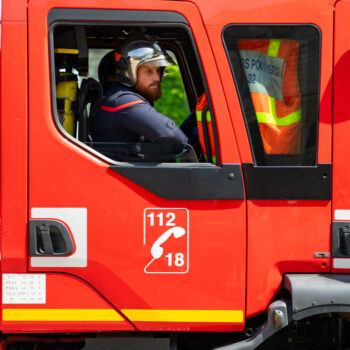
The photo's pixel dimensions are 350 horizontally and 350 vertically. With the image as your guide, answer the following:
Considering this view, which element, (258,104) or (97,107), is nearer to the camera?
(258,104)

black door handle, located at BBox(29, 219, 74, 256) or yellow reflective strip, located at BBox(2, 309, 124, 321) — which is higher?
black door handle, located at BBox(29, 219, 74, 256)

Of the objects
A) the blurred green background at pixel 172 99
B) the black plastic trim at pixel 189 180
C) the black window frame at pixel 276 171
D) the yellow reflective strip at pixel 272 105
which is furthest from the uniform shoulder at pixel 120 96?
the blurred green background at pixel 172 99

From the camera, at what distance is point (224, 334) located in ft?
10.4

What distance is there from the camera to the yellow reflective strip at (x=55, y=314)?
2.94 m

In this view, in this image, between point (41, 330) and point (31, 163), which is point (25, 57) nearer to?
point (31, 163)

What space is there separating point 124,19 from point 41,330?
5.25ft

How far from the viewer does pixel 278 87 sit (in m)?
3.03

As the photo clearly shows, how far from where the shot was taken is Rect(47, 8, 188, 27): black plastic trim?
2.89m

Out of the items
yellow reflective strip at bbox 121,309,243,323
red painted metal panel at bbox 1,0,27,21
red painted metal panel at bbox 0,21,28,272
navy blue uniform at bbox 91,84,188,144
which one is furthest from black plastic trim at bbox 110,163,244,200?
red painted metal panel at bbox 1,0,27,21

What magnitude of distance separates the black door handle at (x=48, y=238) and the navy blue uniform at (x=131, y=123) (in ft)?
1.71

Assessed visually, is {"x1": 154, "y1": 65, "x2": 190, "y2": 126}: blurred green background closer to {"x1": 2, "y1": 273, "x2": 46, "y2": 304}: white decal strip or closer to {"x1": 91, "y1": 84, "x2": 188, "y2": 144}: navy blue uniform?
{"x1": 91, "y1": 84, "x2": 188, "y2": 144}: navy blue uniform

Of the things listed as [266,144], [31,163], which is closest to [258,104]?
[266,144]

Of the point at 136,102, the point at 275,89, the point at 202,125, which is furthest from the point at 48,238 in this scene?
the point at 275,89

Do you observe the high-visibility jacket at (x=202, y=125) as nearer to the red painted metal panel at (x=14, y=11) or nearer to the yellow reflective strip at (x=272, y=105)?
the yellow reflective strip at (x=272, y=105)
